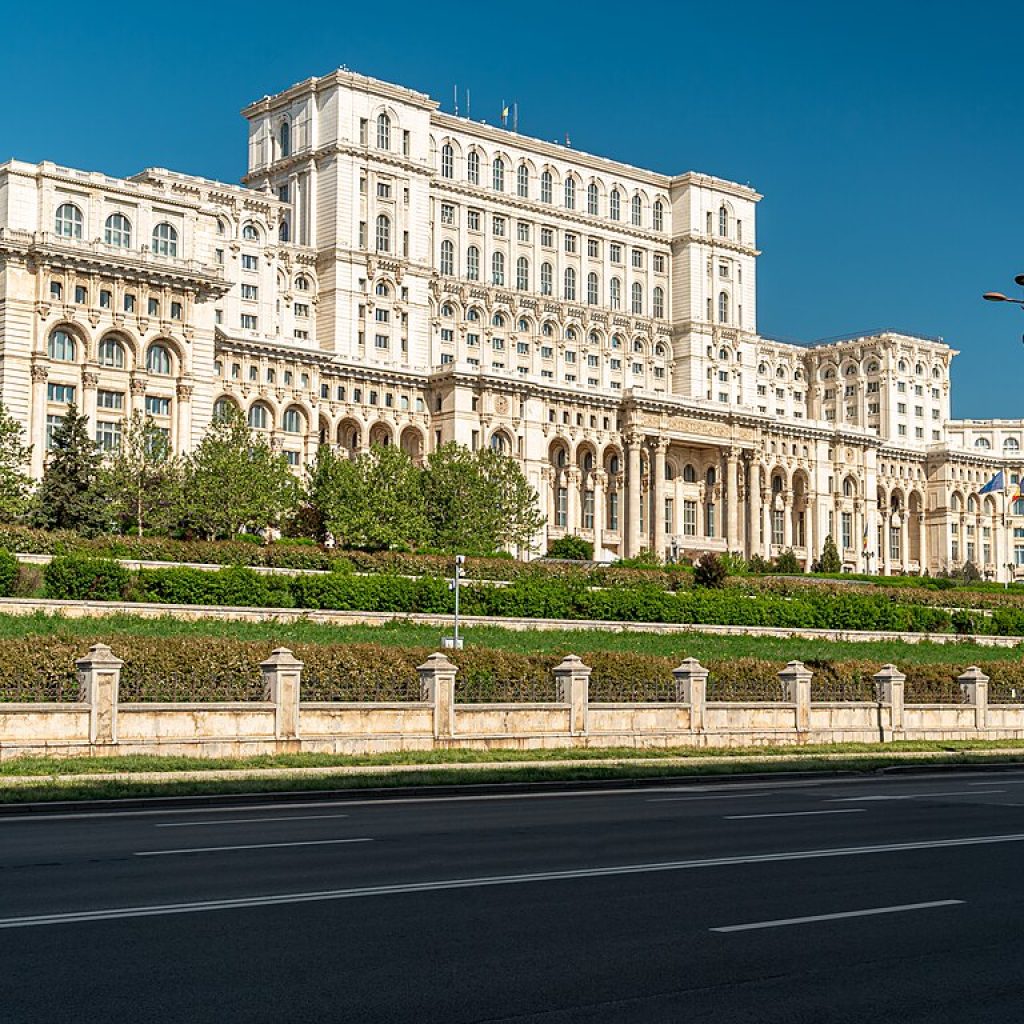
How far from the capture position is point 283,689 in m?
31.4

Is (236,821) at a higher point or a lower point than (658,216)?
lower

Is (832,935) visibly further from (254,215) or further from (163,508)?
(254,215)

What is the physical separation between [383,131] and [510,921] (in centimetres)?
10811

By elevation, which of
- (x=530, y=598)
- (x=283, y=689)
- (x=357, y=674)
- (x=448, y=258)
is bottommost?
(x=283, y=689)

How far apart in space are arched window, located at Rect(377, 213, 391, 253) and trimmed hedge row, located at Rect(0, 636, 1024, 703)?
75.7 m

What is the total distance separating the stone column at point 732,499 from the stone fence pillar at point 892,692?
85.2m

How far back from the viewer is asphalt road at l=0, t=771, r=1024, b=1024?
9664 millimetres

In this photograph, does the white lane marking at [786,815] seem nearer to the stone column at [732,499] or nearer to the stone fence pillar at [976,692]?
the stone fence pillar at [976,692]

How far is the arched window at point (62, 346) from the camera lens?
8300cm

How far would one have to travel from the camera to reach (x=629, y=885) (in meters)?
14.4

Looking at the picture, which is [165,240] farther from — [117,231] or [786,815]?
[786,815]

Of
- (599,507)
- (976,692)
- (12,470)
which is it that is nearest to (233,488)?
(12,470)

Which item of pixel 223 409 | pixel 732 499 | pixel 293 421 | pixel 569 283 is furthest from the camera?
pixel 569 283

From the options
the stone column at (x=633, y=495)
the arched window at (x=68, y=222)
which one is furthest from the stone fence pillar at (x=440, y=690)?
the stone column at (x=633, y=495)
